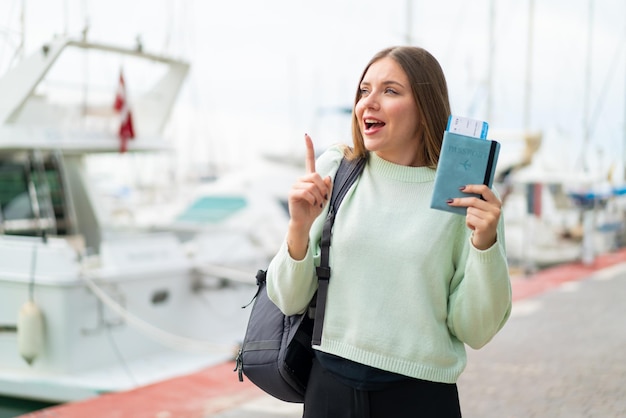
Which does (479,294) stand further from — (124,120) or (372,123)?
(124,120)

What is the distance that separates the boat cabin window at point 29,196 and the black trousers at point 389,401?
7.98m

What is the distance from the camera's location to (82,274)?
24.2 feet

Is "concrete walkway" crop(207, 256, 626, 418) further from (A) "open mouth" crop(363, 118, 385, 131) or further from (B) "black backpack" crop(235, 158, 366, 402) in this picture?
(A) "open mouth" crop(363, 118, 385, 131)

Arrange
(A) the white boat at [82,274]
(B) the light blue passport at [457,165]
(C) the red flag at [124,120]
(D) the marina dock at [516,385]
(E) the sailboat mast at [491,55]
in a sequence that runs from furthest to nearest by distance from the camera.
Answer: (E) the sailboat mast at [491,55], (C) the red flag at [124,120], (A) the white boat at [82,274], (D) the marina dock at [516,385], (B) the light blue passport at [457,165]

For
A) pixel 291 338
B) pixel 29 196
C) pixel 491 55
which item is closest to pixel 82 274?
pixel 29 196

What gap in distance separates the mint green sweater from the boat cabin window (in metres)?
7.98

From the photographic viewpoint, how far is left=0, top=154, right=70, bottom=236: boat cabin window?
29.2ft

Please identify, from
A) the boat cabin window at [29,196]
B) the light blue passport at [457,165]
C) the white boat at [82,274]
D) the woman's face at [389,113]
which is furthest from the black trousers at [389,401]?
the boat cabin window at [29,196]

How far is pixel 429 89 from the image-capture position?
1.75 metres

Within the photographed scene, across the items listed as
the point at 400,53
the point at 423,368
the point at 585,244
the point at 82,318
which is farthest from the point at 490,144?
the point at 585,244

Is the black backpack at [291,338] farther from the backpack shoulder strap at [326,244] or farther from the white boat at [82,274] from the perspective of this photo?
the white boat at [82,274]

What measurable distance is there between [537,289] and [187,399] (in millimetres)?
6691

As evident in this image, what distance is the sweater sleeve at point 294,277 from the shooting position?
1710 millimetres

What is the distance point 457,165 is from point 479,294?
0.31 metres
